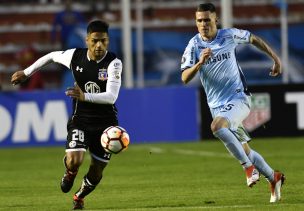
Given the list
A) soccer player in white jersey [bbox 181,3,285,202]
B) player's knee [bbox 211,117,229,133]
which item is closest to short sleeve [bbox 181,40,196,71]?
soccer player in white jersey [bbox 181,3,285,202]

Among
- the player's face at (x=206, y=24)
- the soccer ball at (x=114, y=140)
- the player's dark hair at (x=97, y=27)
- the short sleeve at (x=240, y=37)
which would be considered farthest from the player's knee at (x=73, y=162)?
the short sleeve at (x=240, y=37)

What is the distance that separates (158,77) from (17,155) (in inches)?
284

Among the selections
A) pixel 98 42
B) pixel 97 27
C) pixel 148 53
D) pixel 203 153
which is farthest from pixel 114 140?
pixel 148 53

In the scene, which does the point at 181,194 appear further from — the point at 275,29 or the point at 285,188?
the point at 275,29

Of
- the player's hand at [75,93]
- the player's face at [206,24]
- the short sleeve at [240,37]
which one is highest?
the player's face at [206,24]

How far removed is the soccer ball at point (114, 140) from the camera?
10812 millimetres

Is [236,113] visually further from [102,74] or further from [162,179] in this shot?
[162,179]

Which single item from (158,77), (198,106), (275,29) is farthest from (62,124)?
(275,29)

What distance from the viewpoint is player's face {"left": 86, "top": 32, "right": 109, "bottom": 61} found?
1104 centimetres

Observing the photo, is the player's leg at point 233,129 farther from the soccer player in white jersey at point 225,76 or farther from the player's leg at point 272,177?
the player's leg at point 272,177

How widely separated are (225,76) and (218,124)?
683mm

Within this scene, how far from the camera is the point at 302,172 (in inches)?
599

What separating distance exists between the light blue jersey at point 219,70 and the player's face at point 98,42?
1.01 m

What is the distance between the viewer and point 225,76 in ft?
38.5
